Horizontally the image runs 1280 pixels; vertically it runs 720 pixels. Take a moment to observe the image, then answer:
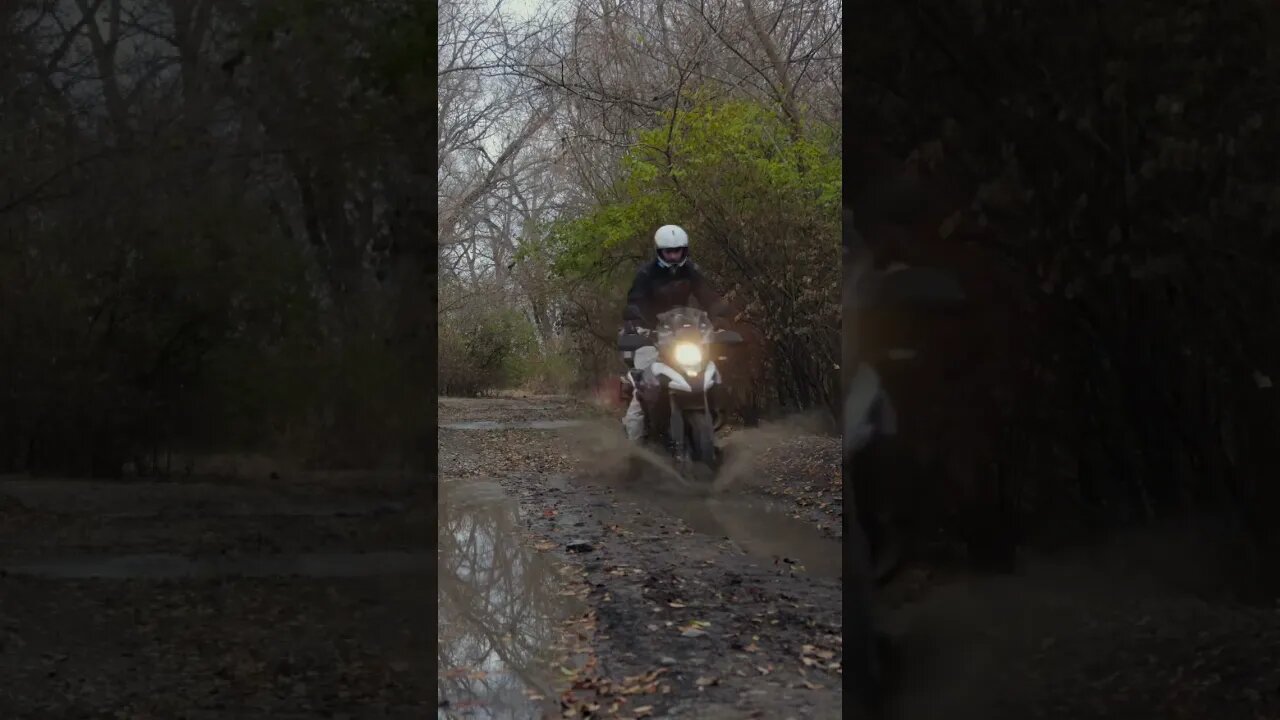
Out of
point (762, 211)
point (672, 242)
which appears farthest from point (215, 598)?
point (762, 211)

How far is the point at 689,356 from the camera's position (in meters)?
6.79

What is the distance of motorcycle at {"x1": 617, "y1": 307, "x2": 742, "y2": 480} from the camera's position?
22.3 feet

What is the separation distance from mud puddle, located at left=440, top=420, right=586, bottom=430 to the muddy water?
1.96 metres

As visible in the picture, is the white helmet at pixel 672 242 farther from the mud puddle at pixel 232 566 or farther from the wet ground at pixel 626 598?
the mud puddle at pixel 232 566

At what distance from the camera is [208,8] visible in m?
2.49

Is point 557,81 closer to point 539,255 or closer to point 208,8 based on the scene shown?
point 539,255

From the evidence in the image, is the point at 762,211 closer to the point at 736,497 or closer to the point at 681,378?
the point at 681,378

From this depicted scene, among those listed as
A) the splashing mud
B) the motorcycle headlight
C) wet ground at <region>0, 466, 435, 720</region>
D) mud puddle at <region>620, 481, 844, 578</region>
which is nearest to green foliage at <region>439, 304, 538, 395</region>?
the splashing mud

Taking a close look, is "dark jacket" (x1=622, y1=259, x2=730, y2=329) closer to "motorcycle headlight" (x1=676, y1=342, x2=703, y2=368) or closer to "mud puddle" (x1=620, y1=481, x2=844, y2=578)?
"motorcycle headlight" (x1=676, y1=342, x2=703, y2=368)

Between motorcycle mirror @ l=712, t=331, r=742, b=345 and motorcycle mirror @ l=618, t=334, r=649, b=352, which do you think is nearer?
motorcycle mirror @ l=712, t=331, r=742, b=345

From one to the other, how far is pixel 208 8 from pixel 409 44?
0.55 metres

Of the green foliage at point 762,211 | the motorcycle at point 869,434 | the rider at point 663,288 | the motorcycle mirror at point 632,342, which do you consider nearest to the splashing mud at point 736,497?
the rider at point 663,288

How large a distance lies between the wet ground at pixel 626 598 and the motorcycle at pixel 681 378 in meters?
0.51

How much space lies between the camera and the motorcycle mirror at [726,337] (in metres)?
6.65
